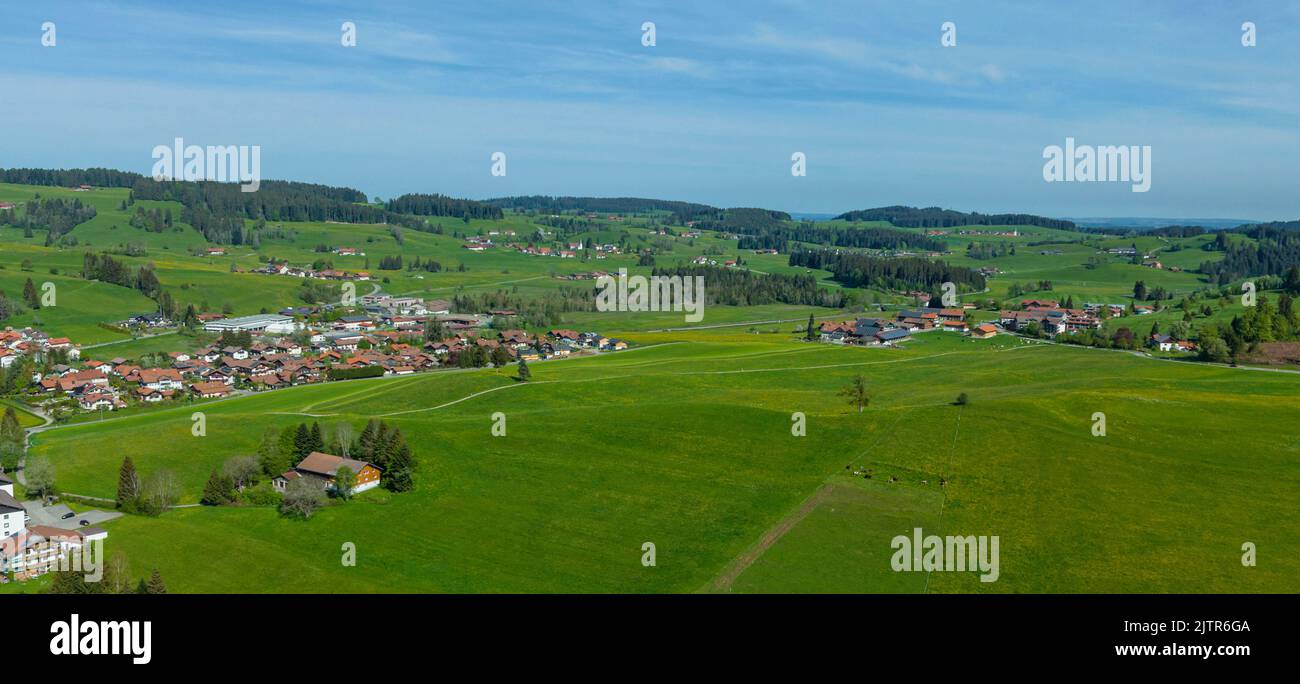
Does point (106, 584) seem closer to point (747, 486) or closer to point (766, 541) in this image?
point (766, 541)

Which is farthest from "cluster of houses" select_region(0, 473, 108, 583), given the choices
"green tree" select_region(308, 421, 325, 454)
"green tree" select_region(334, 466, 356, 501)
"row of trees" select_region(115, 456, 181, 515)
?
"green tree" select_region(308, 421, 325, 454)

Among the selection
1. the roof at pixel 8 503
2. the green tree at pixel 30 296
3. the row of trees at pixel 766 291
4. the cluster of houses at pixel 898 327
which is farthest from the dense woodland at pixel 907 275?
the roof at pixel 8 503

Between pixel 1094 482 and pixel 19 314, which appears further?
pixel 19 314

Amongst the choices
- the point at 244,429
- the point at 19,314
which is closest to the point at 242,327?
the point at 19,314

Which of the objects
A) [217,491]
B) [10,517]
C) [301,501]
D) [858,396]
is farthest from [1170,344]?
[10,517]

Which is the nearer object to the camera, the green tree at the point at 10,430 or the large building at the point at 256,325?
the green tree at the point at 10,430

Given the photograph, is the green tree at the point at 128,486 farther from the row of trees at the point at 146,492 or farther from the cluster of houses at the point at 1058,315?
the cluster of houses at the point at 1058,315
